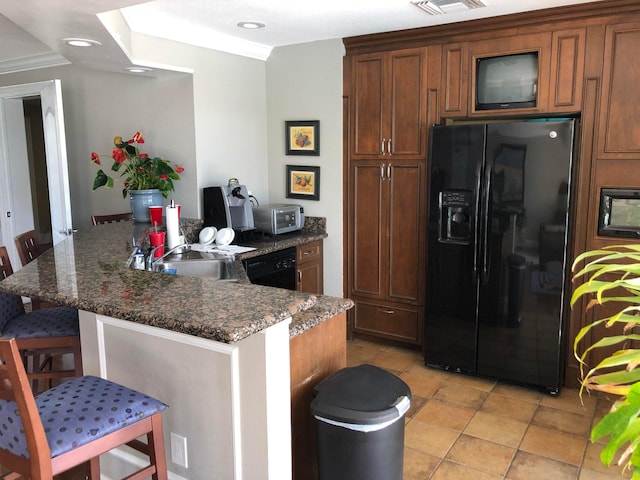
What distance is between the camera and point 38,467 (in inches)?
55.8

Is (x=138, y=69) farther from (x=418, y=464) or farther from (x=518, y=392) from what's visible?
(x=518, y=392)

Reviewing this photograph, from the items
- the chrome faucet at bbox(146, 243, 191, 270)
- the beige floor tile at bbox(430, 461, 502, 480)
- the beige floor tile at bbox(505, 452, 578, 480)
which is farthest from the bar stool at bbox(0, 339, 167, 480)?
the beige floor tile at bbox(505, 452, 578, 480)

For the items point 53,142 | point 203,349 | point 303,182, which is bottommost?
point 203,349

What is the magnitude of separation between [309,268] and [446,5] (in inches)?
83.9

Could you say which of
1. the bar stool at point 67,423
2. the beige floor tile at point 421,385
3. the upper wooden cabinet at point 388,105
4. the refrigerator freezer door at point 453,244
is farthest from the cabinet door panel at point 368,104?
the bar stool at point 67,423

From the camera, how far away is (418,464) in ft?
8.75

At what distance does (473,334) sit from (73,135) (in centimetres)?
371

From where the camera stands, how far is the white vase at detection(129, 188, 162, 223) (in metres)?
3.76

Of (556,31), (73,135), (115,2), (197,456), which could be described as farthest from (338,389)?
(73,135)

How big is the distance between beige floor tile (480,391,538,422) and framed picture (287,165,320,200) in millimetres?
2008

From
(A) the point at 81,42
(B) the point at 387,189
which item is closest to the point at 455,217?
(B) the point at 387,189

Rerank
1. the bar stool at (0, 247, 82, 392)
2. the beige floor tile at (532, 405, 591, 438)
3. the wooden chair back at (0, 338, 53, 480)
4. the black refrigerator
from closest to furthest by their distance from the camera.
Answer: the wooden chair back at (0, 338, 53, 480) < the bar stool at (0, 247, 82, 392) < the beige floor tile at (532, 405, 591, 438) < the black refrigerator

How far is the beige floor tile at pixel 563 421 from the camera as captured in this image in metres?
2.99

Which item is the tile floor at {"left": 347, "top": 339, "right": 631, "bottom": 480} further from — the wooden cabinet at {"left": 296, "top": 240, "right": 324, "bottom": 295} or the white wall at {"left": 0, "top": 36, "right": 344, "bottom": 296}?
the white wall at {"left": 0, "top": 36, "right": 344, "bottom": 296}
